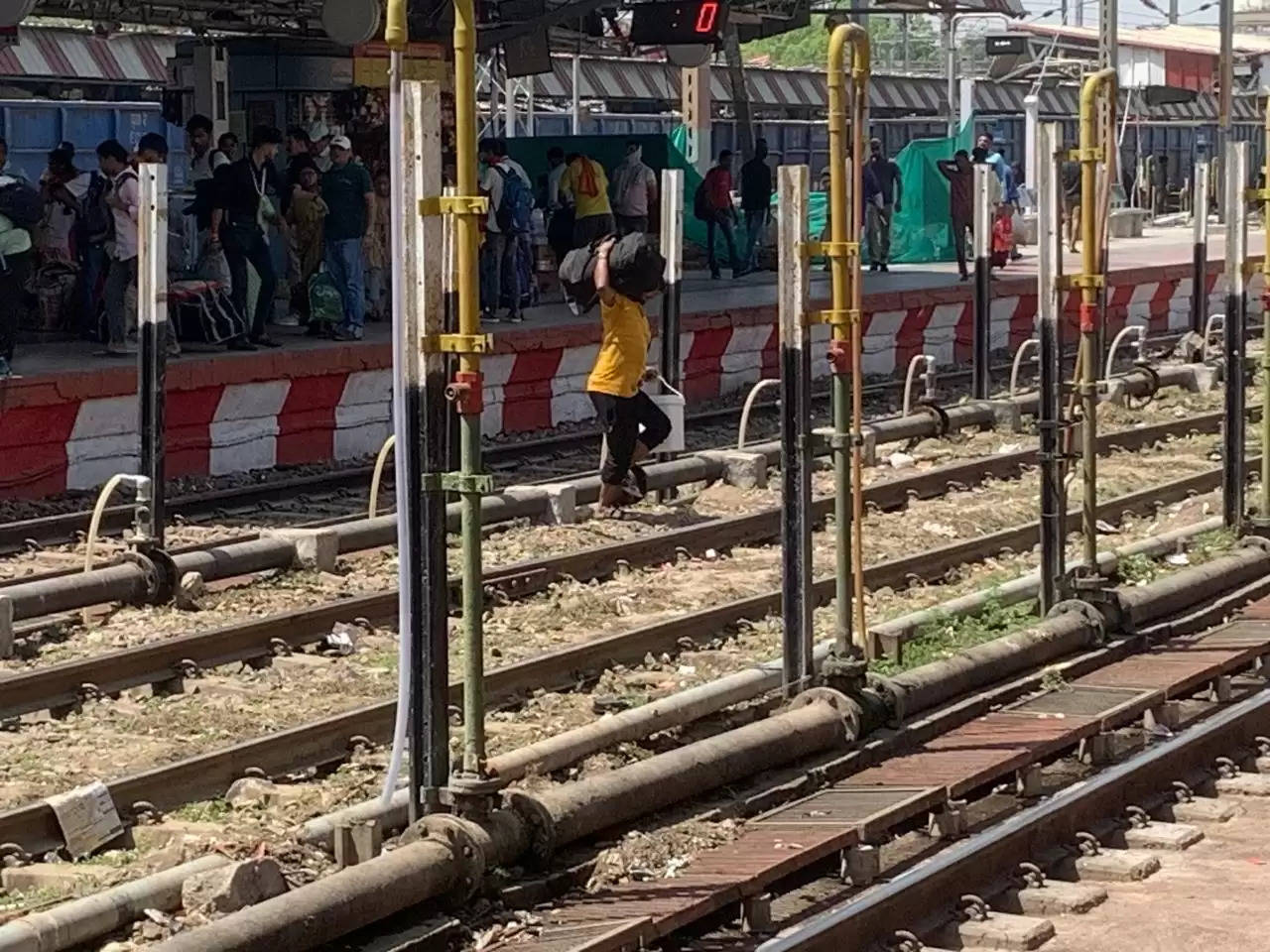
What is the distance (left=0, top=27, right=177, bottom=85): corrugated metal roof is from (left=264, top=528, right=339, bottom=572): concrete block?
58.8 ft

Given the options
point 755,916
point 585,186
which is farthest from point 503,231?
point 755,916

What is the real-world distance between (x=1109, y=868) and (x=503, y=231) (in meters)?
14.9

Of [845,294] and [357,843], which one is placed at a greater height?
[845,294]

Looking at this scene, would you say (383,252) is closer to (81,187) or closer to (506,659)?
(81,187)

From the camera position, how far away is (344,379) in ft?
58.5

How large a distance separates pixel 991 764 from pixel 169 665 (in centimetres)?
360

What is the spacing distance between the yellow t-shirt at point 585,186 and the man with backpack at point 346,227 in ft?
10.0

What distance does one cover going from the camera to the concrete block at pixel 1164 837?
314 inches

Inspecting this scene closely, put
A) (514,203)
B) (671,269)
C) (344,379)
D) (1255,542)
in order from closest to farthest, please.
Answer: (1255,542) < (671,269) < (344,379) < (514,203)

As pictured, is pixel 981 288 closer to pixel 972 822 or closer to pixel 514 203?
pixel 514 203

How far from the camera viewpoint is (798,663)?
9297 mm

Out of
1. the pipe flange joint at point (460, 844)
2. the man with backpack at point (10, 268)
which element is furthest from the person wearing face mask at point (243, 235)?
the pipe flange joint at point (460, 844)

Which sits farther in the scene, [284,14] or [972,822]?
[284,14]

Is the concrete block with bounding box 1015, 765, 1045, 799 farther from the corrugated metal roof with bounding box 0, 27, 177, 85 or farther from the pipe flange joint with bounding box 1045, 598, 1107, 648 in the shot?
the corrugated metal roof with bounding box 0, 27, 177, 85
